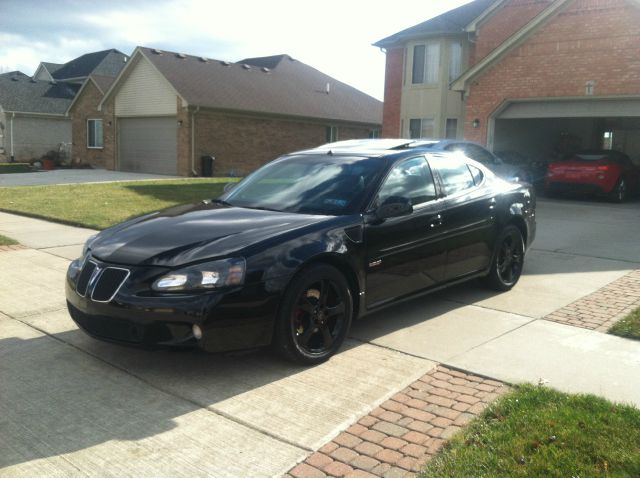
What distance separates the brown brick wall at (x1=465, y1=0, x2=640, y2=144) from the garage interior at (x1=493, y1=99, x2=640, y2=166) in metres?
0.38

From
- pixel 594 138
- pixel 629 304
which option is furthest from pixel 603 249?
pixel 594 138

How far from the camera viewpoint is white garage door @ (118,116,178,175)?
28.1m

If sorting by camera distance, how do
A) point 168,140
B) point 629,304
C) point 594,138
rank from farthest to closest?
point 168,140, point 594,138, point 629,304

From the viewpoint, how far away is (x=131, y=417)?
381 cm

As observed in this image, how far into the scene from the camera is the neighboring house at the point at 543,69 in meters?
16.5

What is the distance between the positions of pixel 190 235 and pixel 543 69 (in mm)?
15852

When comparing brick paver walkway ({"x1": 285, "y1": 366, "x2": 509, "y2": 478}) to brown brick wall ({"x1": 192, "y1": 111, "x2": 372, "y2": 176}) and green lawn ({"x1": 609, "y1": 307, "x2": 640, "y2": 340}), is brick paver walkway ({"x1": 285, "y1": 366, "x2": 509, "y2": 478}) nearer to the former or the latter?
green lawn ({"x1": 609, "y1": 307, "x2": 640, "y2": 340})

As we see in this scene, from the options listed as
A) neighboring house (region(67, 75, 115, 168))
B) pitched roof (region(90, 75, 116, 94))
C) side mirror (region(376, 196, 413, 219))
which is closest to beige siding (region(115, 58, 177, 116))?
neighboring house (region(67, 75, 115, 168))

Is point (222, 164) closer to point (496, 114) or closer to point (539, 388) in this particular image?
point (496, 114)

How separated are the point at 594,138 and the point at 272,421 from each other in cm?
2520

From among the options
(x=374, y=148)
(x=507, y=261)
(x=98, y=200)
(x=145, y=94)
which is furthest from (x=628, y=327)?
(x=145, y=94)

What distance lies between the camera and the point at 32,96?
37.8 m

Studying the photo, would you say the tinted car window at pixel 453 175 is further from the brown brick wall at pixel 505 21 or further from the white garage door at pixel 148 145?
the white garage door at pixel 148 145

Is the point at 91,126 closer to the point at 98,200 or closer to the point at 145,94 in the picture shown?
the point at 145,94
